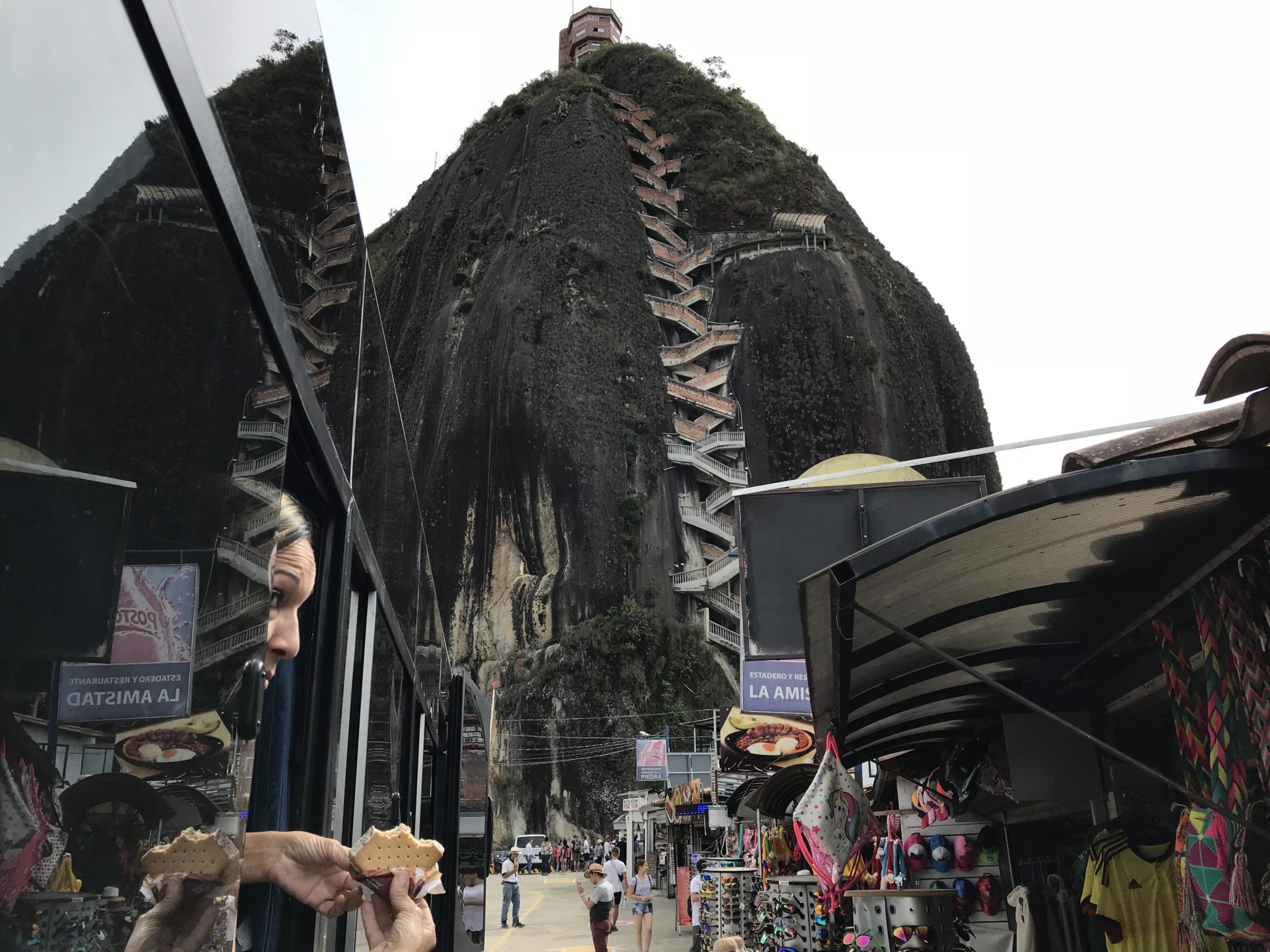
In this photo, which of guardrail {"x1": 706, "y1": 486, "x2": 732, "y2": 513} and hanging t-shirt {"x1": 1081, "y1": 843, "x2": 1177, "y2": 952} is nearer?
hanging t-shirt {"x1": 1081, "y1": 843, "x2": 1177, "y2": 952}

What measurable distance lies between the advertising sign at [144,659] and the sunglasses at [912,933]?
696 centimetres

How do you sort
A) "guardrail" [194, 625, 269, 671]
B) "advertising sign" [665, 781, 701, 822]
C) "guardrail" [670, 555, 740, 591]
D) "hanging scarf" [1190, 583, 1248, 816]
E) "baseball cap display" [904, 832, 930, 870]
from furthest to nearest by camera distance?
1. "guardrail" [670, 555, 740, 591]
2. "advertising sign" [665, 781, 701, 822]
3. "baseball cap display" [904, 832, 930, 870]
4. "hanging scarf" [1190, 583, 1248, 816]
5. "guardrail" [194, 625, 269, 671]

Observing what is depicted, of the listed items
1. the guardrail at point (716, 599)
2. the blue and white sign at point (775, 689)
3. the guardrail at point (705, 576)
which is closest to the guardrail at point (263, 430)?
the blue and white sign at point (775, 689)

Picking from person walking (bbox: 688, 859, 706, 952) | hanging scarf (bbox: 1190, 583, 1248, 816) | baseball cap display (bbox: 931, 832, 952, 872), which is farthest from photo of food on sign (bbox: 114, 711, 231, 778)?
person walking (bbox: 688, 859, 706, 952)

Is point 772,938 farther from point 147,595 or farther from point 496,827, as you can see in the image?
point 496,827

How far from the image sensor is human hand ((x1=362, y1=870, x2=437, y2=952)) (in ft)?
7.45

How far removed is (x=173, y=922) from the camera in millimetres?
1267

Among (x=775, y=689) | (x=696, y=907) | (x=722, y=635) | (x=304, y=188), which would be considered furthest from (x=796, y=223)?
(x=304, y=188)

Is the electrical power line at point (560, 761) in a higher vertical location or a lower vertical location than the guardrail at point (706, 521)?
lower

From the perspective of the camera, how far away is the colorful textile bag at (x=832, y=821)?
491 cm

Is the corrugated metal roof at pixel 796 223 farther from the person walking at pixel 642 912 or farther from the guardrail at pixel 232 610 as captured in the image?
the guardrail at pixel 232 610

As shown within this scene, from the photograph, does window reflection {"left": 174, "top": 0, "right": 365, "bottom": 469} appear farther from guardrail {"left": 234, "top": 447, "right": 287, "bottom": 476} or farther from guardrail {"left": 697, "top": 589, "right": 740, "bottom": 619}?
guardrail {"left": 697, "top": 589, "right": 740, "bottom": 619}

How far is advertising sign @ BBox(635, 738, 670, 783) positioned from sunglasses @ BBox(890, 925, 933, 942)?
65.3ft

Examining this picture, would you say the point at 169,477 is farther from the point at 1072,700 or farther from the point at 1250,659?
the point at 1072,700
